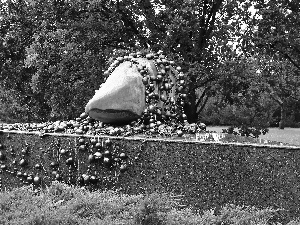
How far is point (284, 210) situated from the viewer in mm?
4426

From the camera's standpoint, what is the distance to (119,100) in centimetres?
627

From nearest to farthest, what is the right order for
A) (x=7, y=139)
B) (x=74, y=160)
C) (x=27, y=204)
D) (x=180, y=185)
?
(x=27, y=204) < (x=180, y=185) < (x=74, y=160) < (x=7, y=139)

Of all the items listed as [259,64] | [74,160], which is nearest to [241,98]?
[259,64]

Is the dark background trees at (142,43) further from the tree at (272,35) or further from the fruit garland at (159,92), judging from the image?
the fruit garland at (159,92)

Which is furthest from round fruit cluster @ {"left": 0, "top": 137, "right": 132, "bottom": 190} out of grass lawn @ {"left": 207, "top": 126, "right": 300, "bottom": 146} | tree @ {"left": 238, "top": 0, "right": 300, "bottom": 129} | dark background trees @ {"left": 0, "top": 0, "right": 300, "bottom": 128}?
grass lawn @ {"left": 207, "top": 126, "right": 300, "bottom": 146}

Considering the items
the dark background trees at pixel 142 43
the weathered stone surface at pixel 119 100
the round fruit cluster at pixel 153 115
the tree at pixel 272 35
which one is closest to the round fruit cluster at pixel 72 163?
the round fruit cluster at pixel 153 115

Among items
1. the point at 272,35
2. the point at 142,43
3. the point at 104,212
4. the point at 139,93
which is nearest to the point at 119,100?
the point at 139,93

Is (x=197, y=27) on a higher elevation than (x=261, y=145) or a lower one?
higher

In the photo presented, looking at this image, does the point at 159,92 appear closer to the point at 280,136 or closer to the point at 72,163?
the point at 72,163

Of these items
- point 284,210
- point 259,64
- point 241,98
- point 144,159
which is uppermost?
point 259,64

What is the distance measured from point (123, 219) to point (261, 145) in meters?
1.69

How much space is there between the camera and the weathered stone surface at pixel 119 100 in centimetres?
627

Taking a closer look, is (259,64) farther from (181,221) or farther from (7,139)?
(181,221)

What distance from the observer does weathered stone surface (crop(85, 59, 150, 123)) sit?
20.6ft
